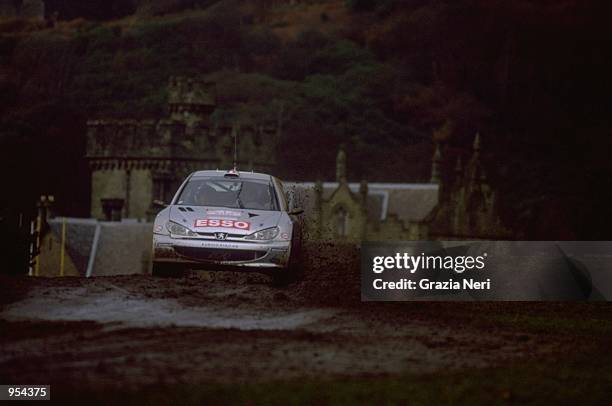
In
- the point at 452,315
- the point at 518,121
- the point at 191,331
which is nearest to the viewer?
the point at 191,331

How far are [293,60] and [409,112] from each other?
2437cm

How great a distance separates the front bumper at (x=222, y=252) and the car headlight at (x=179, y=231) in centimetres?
6

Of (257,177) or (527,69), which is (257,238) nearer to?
(257,177)

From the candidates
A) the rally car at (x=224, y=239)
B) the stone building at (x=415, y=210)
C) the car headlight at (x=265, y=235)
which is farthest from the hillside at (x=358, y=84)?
the car headlight at (x=265, y=235)

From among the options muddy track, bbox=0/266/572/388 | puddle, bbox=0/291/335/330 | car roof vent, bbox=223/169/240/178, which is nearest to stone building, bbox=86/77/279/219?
car roof vent, bbox=223/169/240/178

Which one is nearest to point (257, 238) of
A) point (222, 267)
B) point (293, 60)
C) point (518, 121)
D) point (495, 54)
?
point (222, 267)

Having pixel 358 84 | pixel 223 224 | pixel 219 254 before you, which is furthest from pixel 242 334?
pixel 358 84

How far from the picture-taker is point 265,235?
2122 centimetres

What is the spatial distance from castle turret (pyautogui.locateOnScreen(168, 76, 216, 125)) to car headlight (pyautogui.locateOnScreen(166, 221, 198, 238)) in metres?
87.5

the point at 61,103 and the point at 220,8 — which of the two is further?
the point at 220,8

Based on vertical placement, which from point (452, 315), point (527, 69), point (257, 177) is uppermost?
point (527, 69)

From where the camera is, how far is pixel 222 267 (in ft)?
69.4

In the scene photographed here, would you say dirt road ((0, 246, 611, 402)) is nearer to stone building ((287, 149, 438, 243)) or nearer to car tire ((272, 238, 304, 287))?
car tire ((272, 238, 304, 287))

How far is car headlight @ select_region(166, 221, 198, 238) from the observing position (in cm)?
2117
